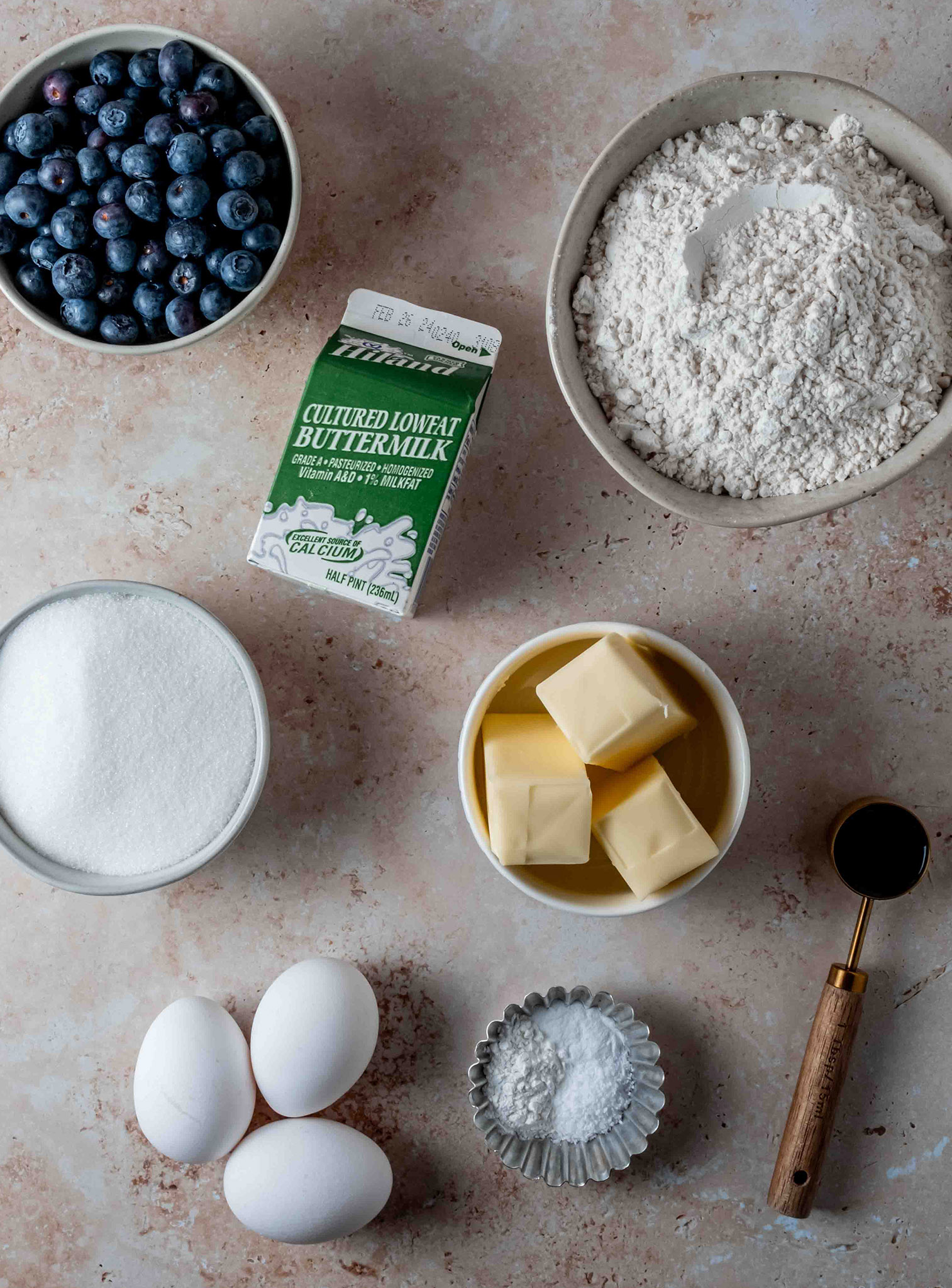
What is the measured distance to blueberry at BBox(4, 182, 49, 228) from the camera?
987 mm

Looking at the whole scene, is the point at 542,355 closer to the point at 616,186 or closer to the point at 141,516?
the point at 616,186

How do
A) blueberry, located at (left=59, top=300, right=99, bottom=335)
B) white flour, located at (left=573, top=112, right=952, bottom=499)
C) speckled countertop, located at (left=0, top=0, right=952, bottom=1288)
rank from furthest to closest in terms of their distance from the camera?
speckled countertop, located at (left=0, top=0, right=952, bottom=1288), blueberry, located at (left=59, top=300, right=99, bottom=335), white flour, located at (left=573, top=112, right=952, bottom=499)

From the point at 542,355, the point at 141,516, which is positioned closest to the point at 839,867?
the point at 542,355

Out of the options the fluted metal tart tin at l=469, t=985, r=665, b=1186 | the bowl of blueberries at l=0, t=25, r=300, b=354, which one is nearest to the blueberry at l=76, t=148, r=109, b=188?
the bowl of blueberries at l=0, t=25, r=300, b=354

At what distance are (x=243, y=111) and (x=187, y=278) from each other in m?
0.21

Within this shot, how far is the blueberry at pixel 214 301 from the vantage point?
100 centimetres

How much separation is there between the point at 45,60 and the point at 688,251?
73cm

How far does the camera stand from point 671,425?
98 centimetres

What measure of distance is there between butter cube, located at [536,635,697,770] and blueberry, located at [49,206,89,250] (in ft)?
2.23

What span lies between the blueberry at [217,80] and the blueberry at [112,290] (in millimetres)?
221

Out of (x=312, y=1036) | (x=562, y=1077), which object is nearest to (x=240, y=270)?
(x=312, y=1036)

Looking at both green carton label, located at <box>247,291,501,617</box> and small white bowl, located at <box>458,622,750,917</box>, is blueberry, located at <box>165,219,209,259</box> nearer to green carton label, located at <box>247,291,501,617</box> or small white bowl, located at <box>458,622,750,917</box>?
green carton label, located at <box>247,291,501,617</box>

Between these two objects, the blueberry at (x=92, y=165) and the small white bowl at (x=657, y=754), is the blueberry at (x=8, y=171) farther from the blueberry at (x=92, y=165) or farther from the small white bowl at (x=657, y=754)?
the small white bowl at (x=657, y=754)

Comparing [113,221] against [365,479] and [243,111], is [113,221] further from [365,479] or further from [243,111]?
[365,479]
